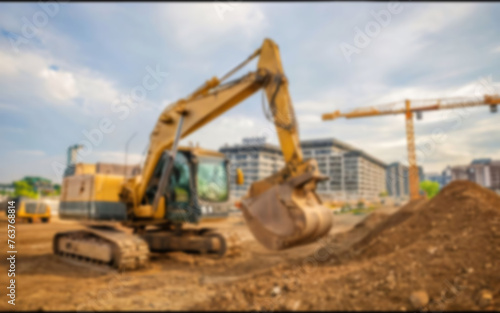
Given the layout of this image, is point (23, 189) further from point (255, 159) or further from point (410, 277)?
point (255, 159)

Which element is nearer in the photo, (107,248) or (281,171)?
(281,171)

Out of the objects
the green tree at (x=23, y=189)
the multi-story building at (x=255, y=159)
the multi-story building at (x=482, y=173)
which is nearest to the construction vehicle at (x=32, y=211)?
the green tree at (x=23, y=189)

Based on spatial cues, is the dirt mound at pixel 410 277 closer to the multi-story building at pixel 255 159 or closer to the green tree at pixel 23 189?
the green tree at pixel 23 189

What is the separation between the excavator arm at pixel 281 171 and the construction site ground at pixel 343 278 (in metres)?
0.78

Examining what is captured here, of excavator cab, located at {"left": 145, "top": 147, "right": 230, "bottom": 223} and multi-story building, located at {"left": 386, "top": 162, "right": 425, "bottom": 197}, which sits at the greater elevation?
multi-story building, located at {"left": 386, "top": 162, "right": 425, "bottom": 197}

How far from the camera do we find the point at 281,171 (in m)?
6.21

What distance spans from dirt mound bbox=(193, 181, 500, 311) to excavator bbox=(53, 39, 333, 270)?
1.37m

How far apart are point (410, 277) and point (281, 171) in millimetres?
2666

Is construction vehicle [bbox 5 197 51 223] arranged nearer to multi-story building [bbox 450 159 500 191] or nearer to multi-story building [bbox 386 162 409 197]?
multi-story building [bbox 450 159 500 191]

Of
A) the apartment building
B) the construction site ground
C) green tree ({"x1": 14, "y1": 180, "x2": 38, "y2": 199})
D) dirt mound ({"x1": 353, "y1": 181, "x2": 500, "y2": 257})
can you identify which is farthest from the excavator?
the apartment building

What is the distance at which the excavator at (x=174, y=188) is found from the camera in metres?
6.61

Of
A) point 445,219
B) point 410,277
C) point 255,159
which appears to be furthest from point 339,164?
point 410,277

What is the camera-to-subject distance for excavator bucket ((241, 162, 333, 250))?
553cm

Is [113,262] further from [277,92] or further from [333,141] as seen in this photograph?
[333,141]
